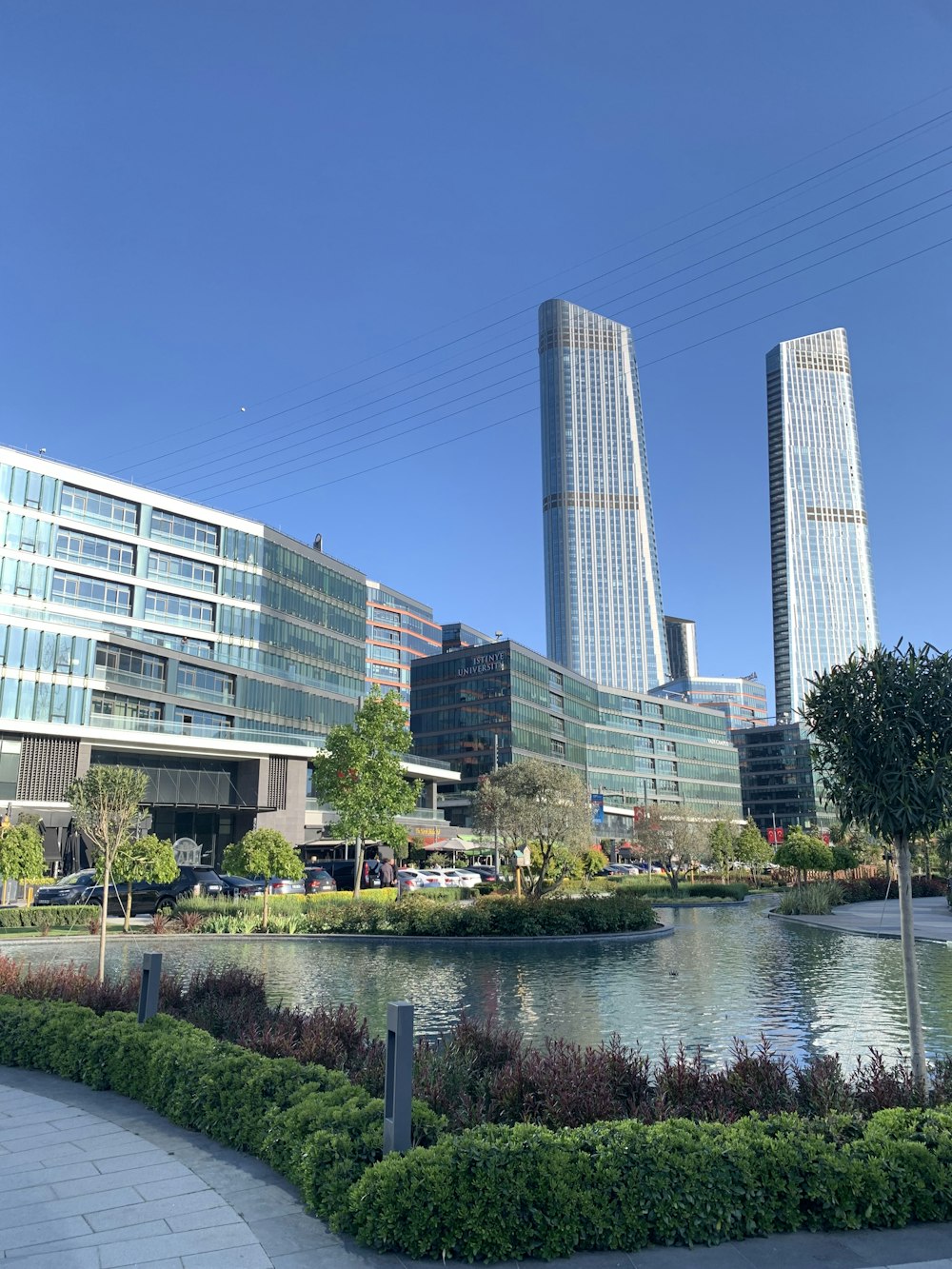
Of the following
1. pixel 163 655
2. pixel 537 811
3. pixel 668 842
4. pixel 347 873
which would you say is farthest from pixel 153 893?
pixel 668 842

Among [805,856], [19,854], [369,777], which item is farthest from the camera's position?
[805,856]

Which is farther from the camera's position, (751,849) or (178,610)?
(751,849)

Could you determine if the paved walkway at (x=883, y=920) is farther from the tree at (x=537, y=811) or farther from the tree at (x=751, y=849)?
the tree at (x=751, y=849)

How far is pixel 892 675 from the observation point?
10352mm

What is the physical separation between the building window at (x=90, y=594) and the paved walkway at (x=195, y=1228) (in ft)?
175

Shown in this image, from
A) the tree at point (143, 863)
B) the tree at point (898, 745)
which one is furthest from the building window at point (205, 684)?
the tree at point (898, 745)

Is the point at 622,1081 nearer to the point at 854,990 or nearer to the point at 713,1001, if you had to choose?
the point at 713,1001

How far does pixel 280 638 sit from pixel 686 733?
98825 millimetres

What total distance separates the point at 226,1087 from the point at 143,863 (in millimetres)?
21823

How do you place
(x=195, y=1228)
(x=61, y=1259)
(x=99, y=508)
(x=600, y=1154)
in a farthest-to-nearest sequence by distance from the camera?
(x=99, y=508)
(x=600, y=1154)
(x=195, y=1228)
(x=61, y=1259)

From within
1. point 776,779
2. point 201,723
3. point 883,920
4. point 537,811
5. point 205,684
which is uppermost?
point 776,779

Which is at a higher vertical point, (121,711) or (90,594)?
(90,594)

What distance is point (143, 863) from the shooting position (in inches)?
1139

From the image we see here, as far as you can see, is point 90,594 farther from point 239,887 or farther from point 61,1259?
point 61,1259
